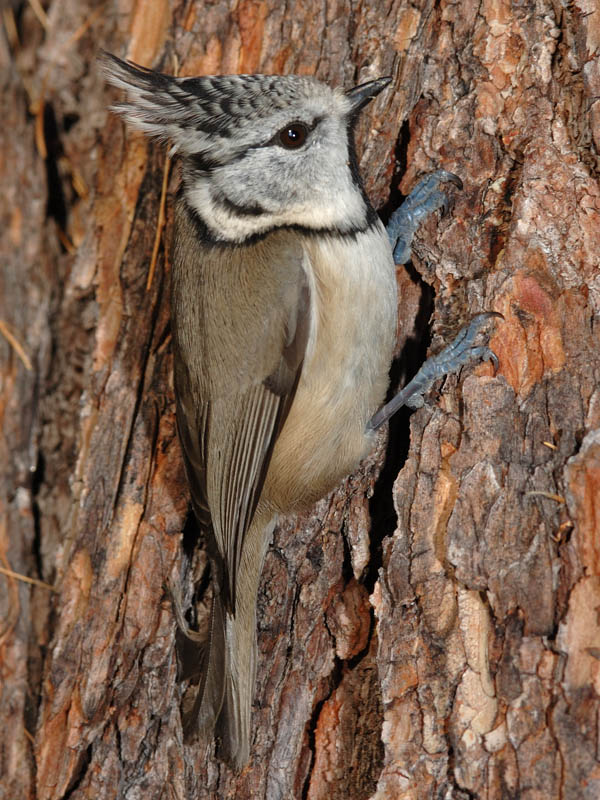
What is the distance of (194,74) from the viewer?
287cm

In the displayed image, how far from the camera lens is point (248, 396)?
2.28 meters

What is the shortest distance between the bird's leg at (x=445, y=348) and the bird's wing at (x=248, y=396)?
308mm

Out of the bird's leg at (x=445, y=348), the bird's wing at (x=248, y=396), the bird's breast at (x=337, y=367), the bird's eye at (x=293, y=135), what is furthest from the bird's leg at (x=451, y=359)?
the bird's eye at (x=293, y=135)

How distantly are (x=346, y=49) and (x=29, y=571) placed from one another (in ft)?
7.16

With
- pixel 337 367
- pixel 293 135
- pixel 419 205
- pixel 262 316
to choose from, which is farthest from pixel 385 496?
pixel 293 135

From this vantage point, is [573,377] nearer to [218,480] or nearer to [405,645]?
[405,645]

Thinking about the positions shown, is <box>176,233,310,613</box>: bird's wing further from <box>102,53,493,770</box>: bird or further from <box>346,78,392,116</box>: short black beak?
<box>346,78,392,116</box>: short black beak

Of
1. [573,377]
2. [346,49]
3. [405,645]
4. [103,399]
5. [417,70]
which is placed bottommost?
[405,645]

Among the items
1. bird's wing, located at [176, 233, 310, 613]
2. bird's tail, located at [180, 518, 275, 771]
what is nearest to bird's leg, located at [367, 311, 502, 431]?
bird's wing, located at [176, 233, 310, 613]

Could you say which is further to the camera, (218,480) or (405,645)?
(218,480)

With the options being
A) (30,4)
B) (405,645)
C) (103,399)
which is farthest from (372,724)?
(30,4)

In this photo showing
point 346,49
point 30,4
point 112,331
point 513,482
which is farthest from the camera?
point 30,4

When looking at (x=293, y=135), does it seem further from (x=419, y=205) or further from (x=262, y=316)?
(x=262, y=316)

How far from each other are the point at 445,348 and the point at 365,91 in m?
0.83
